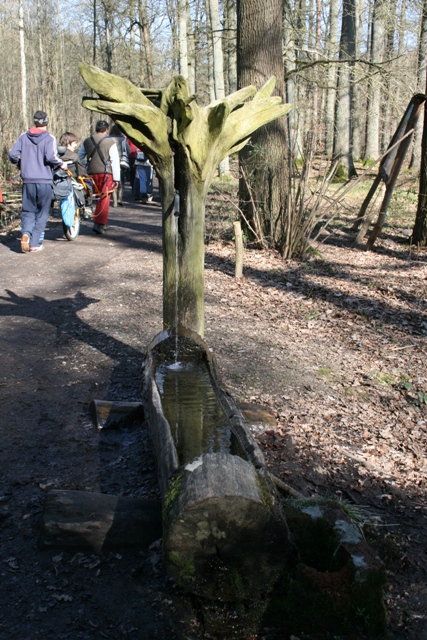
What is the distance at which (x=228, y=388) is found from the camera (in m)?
5.34

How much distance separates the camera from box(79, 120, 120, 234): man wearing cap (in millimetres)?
11664

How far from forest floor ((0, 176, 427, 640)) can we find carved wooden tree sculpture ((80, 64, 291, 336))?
1.10 metres

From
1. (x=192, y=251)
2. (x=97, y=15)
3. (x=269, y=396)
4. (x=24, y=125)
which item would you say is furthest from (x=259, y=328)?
(x=97, y=15)

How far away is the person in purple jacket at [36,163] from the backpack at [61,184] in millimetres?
294

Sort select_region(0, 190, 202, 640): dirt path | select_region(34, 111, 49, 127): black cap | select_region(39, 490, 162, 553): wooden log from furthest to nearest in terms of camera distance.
→ select_region(34, 111, 49, 127): black cap, select_region(39, 490, 162, 553): wooden log, select_region(0, 190, 202, 640): dirt path

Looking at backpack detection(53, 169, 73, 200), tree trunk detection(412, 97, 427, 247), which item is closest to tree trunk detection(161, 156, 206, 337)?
backpack detection(53, 169, 73, 200)

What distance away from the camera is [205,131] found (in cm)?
436

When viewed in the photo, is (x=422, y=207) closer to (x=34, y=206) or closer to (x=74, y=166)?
(x=74, y=166)

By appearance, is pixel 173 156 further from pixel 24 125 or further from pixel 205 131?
pixel 24 125

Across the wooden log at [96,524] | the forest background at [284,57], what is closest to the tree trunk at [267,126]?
the forest background at [284,57]

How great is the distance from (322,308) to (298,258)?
7.73 ft

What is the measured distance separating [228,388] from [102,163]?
7.75 meters

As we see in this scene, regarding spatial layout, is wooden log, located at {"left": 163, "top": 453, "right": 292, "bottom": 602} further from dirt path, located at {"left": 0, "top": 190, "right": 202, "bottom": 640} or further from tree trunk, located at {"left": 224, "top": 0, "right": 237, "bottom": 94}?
tree trunk, located at {"left": 224, "top": 0, "right": 237, "bottom": 94}

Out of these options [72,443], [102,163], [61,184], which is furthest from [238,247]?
[72,443]
